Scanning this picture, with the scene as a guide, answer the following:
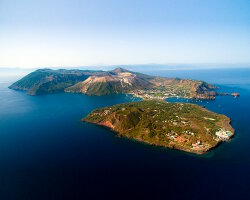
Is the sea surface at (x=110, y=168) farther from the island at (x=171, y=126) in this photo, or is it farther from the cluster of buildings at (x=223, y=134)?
the island at (x=171, y=126)

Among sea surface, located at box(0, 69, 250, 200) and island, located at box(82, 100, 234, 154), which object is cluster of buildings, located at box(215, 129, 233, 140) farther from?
sea surface, located at box(0, 69, 250, 200)

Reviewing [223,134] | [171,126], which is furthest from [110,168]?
[223,134]

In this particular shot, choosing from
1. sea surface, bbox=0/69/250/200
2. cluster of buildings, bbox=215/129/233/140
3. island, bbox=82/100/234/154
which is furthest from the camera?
cluster of buildings, bbox=215/129/233/140

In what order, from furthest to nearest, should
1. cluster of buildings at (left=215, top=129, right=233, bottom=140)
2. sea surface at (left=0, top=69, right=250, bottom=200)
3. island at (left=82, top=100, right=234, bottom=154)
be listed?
cluster of buildings at (left=215, top=129, right=233, bottom=140)
island at (left=82, top=100, right=234, bottom=154)
sea surface at (left=0, top=69, right=250, bottom=200)

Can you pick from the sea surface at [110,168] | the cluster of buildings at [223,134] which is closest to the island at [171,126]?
the cluster of buildings at [223,134]

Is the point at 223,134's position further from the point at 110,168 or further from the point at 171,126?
the point at 110,168

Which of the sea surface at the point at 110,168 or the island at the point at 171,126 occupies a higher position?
the island at the point at 171,126

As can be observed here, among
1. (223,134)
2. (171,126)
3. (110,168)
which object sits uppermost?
(171,126)

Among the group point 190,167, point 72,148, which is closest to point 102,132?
point 72,148

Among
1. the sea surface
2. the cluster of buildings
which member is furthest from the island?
the sea surface
